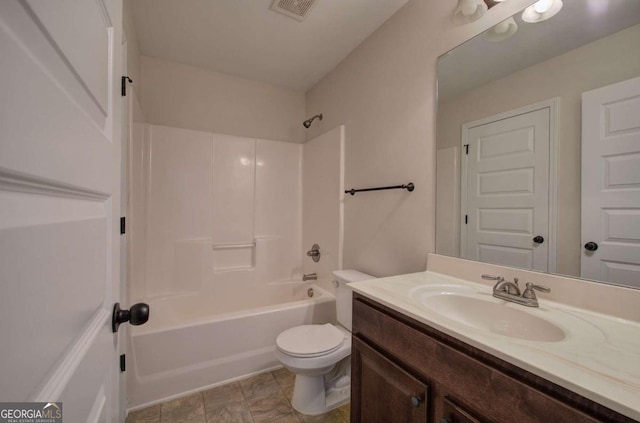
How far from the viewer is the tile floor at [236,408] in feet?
4.89

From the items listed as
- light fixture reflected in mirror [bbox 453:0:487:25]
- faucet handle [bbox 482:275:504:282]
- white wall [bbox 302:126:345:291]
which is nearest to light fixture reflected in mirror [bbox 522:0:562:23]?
light fixture reflected in mirror [bbox 453:0:487:25]

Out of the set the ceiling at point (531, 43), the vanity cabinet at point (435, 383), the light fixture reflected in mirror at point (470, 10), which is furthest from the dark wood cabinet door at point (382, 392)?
the light fixture reflected in mirror at point (470, 10)

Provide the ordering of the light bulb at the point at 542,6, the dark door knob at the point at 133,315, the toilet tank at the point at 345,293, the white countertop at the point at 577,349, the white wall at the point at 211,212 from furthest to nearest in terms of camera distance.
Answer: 1. the white wall at the point at 211,212
2. the toilet tank at the point at 345,293
3. the light bulb at the point at 542,6
4. the dark door knob at the point at 133,315
5. the white countertop at the point at 577,349

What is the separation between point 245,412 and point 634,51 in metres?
2.39

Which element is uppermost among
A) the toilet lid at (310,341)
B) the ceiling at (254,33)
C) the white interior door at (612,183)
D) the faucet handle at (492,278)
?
the ceiling at (254,33)

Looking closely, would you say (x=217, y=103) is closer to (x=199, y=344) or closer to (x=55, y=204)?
(x=199, y=344)

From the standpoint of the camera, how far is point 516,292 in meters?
0.99

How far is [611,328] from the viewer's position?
76 centimetres

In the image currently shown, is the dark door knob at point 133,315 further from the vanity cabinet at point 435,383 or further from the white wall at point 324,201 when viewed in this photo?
the white wall at point 324,201

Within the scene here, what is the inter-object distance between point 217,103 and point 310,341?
2.28 metres

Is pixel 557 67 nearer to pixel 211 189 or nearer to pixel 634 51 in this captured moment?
pixel 634 51

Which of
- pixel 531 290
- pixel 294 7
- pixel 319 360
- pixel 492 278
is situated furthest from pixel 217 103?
pixel 531 290

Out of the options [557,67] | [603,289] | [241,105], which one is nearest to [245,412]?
[603,289]

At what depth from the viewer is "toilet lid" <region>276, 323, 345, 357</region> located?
1467 mm
